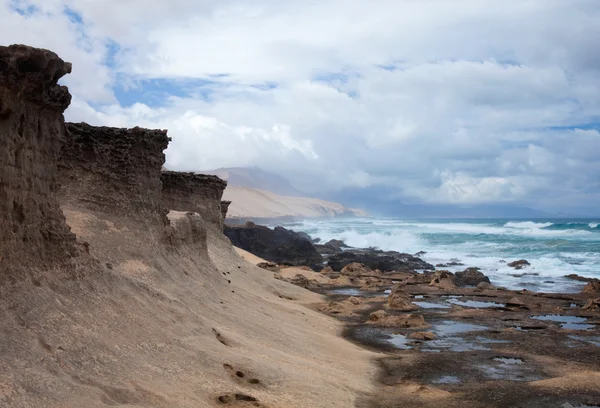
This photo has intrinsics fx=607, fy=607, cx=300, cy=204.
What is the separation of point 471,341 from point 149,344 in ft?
36.0

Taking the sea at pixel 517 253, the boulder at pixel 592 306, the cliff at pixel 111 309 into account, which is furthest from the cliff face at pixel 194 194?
the sea at pixel 517 253

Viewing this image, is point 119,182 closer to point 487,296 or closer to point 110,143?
point 110,143

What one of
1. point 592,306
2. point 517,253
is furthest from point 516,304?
point 517,253

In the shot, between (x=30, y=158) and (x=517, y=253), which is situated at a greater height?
(x=30, y=158)

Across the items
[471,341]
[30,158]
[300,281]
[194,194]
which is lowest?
[471,341]

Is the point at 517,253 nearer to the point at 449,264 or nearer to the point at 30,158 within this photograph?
the point at 449,264

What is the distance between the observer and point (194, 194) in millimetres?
24297

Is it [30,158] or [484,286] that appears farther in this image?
[484,286]

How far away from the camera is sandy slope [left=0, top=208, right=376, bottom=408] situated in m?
6.54

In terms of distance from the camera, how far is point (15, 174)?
301 inches

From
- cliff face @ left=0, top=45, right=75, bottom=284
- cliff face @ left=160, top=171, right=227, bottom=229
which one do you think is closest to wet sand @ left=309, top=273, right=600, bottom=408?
cliff face @ left=0, top=45, right=75, bottom=284

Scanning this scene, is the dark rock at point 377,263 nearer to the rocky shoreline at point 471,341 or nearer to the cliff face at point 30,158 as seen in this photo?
the rocky shoreline at point 471,341

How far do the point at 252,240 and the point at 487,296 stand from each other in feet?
72.9

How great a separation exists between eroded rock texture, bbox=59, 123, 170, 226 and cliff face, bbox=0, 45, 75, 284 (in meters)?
5.22
